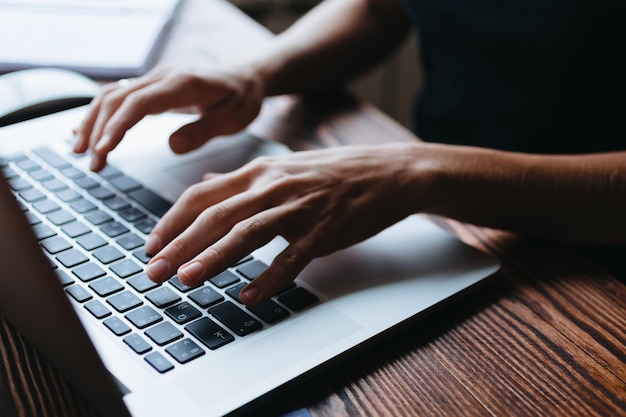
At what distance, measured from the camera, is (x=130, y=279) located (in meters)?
0.52

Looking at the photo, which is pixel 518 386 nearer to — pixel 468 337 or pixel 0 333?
pixel 468 337

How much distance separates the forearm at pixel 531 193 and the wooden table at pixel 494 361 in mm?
26

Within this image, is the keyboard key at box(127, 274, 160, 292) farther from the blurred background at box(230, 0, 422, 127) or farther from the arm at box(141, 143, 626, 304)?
the blurred background at box(230, 0, 422, 127)

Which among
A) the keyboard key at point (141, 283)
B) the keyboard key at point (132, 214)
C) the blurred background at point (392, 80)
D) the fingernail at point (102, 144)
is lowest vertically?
the blurred background at point (392, 80)

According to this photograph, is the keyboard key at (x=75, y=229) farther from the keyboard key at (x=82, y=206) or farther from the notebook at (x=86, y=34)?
the notebook at (x=86, y=34)

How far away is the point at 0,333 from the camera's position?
0.47 metres

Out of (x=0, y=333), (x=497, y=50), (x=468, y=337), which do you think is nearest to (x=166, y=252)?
(x=0, y=333)

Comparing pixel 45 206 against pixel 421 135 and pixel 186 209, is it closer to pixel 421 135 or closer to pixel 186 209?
pixel 186 209

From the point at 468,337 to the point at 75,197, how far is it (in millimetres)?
387

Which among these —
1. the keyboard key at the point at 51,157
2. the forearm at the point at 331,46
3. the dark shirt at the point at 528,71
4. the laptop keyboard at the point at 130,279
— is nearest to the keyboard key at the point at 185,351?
the laptop keyboard at the point at 130,279

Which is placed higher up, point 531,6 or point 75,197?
point 531,6

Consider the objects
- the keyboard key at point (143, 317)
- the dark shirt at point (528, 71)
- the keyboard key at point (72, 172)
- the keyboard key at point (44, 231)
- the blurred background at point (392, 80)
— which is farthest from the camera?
the blurred background at point (392, 80)

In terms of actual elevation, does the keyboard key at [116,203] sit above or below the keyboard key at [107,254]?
below

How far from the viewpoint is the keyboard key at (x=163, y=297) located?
0.49 meters
